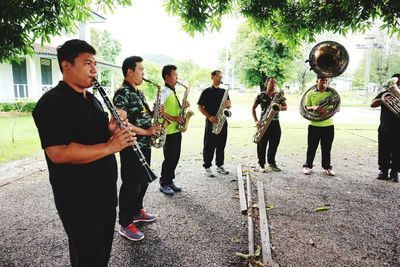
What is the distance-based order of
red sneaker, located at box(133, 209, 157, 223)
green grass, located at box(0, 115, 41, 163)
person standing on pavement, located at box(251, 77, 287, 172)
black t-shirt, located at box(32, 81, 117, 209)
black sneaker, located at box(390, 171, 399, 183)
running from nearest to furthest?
black t-shirt, located at box(32, 81, 117, 209)
red sneaker, located at box(133, 209, 157, 223)
black sneaker, located at box(390, 171, 399, 183)
person standing on pavement, located at box(251, 77, 287, 172)
green grass, located at box(0, 115, 41, 163)

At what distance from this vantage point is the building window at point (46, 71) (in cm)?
2130

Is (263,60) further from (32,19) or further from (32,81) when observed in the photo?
(32,19)

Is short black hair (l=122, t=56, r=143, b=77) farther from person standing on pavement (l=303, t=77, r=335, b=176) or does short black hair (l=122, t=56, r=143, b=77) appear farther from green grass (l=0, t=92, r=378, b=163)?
green grass (l=0, t=92, r=378, b=163)

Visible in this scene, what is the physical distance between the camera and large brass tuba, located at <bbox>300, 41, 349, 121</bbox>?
19.2 ft

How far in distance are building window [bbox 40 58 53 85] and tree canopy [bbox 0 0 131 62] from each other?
63.0ft

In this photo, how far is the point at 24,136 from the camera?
1075cm

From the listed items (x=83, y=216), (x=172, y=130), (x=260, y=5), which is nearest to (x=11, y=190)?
(x=172, y=130)

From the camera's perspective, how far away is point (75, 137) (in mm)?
2033

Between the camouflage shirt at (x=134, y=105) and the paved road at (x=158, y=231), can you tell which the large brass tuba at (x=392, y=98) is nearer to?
the paved road at (x=158, y=231)

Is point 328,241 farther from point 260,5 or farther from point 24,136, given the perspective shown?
point 24,136

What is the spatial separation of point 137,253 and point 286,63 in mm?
20259

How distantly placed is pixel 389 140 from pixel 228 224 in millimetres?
4384

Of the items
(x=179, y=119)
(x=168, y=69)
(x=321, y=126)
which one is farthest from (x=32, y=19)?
(x=321, y=126)

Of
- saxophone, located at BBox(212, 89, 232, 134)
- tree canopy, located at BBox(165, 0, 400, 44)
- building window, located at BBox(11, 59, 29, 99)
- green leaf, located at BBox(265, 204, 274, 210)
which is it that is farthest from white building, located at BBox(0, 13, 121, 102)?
green leaf, located at BBox(265, 204, 274, 210)
